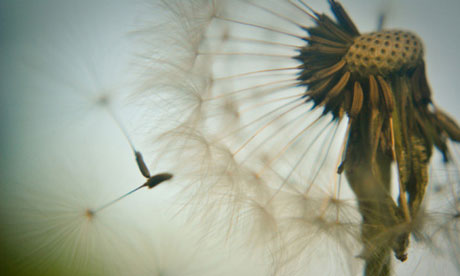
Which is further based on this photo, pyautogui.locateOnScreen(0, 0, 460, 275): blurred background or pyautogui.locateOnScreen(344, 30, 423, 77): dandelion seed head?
pyautogui.locateOnScreen(0, 0, 460, 275): blurred background

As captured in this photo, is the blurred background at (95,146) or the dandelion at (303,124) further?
the blurred background at (95,146)

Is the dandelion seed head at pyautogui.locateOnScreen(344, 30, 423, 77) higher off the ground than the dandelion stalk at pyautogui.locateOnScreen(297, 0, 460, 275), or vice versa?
A: the dandelion seed head at pyautogui.locateOnScreen(344, 30, 423, 77)

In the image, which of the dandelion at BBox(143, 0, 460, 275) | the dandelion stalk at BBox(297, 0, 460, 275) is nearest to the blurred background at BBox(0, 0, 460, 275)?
the dandelion at BBox(143, 0, 460, 275)

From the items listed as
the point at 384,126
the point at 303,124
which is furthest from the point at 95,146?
the point at 384,126

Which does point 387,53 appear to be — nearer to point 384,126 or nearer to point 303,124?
point 384,126

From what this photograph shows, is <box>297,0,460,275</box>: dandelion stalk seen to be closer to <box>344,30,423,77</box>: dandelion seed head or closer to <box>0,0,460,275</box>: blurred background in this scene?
<box>344,30,423,77</box>: dandelion seed head

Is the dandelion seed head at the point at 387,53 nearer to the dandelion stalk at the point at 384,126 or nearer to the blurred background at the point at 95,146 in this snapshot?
the dandelion stalk at the point at 384,126

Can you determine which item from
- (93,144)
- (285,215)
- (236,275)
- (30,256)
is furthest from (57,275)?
(285,215)

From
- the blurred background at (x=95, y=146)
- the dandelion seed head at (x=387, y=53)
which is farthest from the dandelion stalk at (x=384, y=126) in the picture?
the blurred background at (x=95, y=146)

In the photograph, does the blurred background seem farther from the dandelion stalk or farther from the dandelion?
the dandelion stalk
